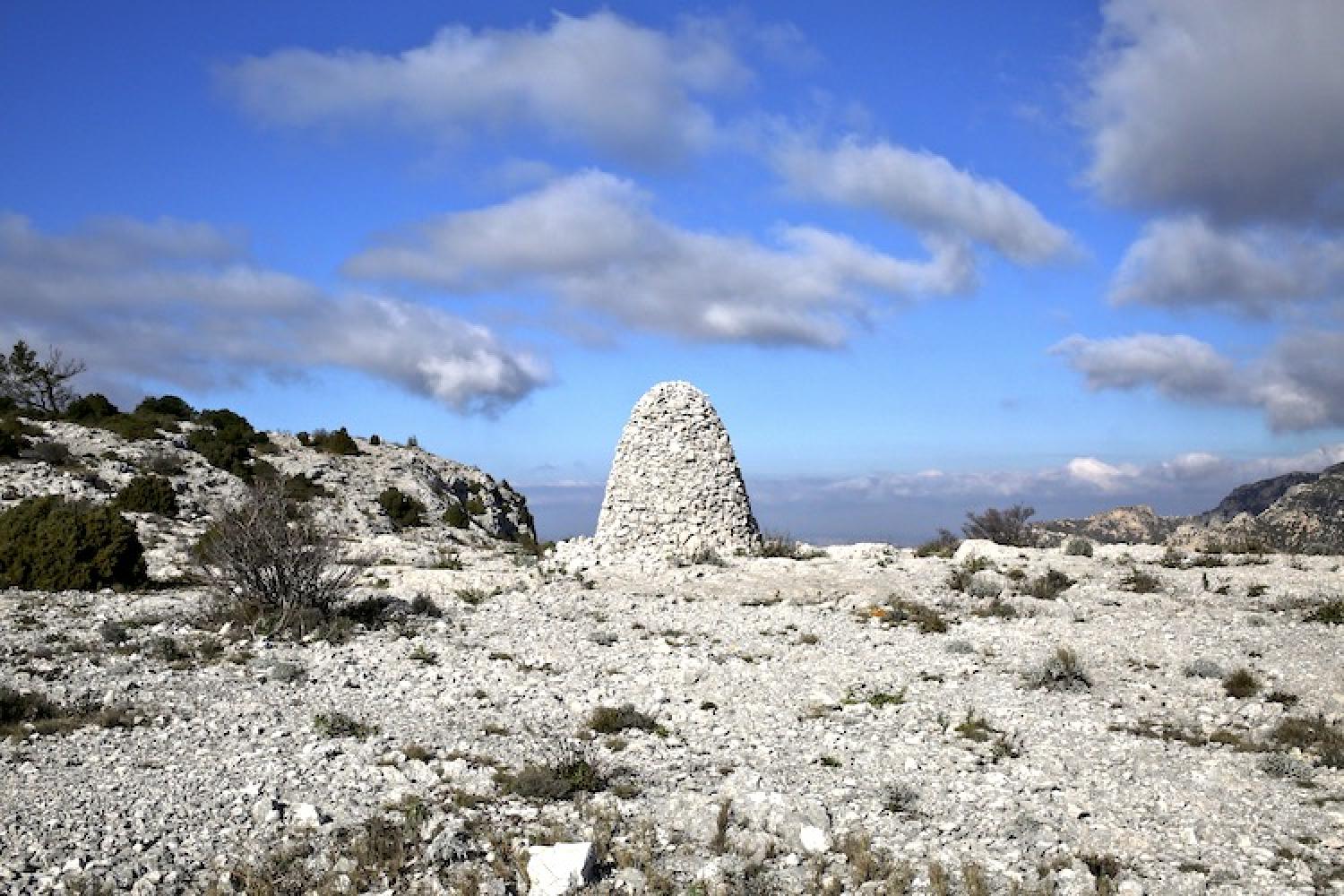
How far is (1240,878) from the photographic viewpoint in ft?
23.4

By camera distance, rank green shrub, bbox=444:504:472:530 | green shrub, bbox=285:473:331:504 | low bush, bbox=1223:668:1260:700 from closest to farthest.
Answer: low bush, bbox=1223:668:1260:700 → green shrub, bbox=285:473:331:504 → green shrub, bbox=444:504:472:530

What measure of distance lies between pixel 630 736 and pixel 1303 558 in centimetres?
→ 1884

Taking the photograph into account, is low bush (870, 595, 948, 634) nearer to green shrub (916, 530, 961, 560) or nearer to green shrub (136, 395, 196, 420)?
green shrub (916, 530, 961, 560)

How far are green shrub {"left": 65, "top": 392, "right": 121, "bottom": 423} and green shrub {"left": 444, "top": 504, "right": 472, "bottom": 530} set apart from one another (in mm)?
17436

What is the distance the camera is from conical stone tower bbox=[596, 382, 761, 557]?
2659 centimetres

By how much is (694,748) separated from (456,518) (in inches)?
1281

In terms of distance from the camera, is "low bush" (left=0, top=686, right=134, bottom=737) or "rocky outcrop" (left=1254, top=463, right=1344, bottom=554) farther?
"rocky outcrop" (left=1254, top=463, right=1344, bottom=554)

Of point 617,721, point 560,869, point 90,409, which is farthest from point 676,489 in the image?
point 90,409

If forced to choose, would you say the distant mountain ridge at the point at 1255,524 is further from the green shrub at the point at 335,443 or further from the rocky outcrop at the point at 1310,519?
the green shrub at the point at 335,443

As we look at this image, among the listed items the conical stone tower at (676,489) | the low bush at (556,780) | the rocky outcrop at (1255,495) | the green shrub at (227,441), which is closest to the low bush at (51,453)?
the green shrub at (227,441)

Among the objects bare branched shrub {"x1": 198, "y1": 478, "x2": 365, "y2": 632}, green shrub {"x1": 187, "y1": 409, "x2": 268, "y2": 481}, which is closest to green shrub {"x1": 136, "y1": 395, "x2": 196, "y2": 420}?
green shrub {"x1": 187, "y1": 409, "x2": 268, "y2": 481}

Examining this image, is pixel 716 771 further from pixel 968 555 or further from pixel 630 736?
pixel 968 555

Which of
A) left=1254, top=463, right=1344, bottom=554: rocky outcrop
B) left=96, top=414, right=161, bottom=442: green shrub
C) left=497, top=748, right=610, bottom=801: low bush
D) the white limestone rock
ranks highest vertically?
left=96, top=414, right=161, bottom=442: green shrub

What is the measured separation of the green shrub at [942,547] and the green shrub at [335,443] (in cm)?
3020
